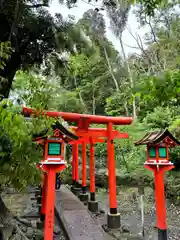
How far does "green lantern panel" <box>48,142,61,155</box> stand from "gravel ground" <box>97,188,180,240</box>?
3.27 m

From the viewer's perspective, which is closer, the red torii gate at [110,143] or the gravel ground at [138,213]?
the red torii gate at [110,143]

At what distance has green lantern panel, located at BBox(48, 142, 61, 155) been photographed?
402 cm

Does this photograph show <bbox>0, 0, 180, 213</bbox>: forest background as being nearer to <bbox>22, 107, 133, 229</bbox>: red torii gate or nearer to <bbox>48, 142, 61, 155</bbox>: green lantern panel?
<bbox>22, 107, 133, 229</bbox>: red torii gate

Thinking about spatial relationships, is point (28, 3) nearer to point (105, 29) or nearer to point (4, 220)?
point (4, 220)

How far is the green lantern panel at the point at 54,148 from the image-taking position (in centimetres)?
402

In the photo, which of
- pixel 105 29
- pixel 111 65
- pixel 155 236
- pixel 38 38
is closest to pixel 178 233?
pixel 155 236

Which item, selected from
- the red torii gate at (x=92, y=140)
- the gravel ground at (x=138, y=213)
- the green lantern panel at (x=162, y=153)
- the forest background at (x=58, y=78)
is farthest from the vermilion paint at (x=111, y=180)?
the green lantern panel at (x=162, y=153)

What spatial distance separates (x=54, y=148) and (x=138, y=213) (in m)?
5.13

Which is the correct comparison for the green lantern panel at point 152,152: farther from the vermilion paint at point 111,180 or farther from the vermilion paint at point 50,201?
the vermilion paint at point 50,201

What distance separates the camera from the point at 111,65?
17.9 m

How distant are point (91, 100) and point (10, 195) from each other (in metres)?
10.9

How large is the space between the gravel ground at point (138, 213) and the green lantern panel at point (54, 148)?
10.7ft

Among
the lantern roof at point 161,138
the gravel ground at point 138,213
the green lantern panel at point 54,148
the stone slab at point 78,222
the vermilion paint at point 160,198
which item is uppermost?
the lantern roof at point 161,138

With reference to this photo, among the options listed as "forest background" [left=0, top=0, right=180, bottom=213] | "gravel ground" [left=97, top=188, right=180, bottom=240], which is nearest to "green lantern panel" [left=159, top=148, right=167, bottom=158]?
"forest background" [left=0, top=0, right=180, bottom=213]
